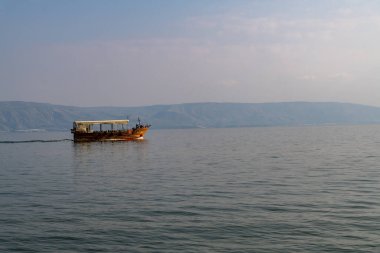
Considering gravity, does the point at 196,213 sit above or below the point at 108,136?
below

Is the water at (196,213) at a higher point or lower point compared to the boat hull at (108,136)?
lower

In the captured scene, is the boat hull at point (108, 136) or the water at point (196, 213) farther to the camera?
the boat hull at point (108, 136)

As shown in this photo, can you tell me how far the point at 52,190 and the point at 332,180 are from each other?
21.0 metres

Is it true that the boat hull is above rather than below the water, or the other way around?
above

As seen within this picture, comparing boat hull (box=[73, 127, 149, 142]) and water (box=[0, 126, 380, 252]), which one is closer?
water (box=[0, 126, 380, 252])

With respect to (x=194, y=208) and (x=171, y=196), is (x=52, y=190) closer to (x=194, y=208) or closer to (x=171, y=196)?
(x=171, y=196)

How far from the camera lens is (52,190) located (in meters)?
32.6

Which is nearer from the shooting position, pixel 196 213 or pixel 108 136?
pixel 196 213

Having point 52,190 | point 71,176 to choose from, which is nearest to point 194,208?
point 52,190

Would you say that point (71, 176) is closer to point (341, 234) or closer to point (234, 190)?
point (234, 190)

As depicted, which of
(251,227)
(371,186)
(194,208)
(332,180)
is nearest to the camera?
(251,227)

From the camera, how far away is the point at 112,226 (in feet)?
67.1

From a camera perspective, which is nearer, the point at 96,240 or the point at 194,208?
the point at 96,240

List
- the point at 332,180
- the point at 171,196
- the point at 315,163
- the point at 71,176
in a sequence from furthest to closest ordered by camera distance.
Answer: the point at 315,163, the point at 71,176, the point at 332,180, the point at 171,196
